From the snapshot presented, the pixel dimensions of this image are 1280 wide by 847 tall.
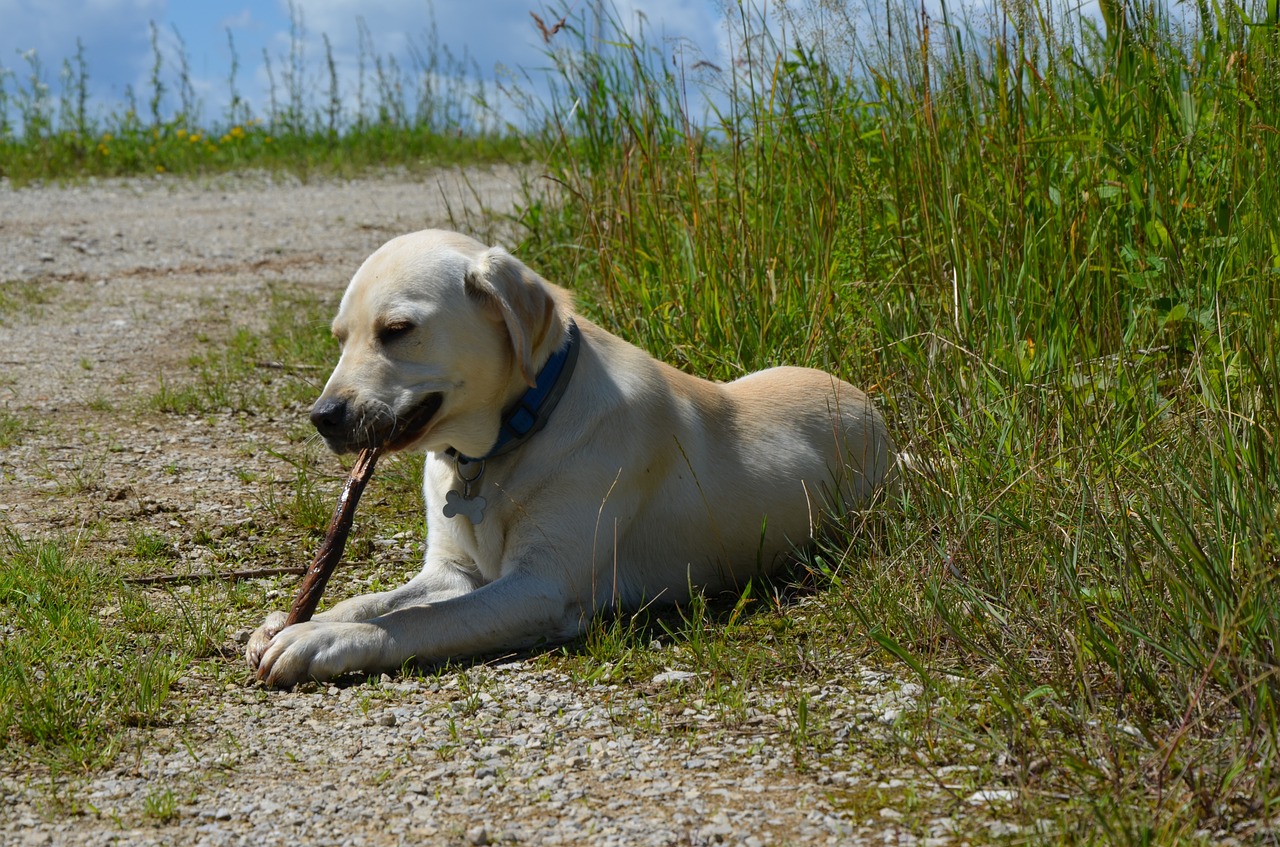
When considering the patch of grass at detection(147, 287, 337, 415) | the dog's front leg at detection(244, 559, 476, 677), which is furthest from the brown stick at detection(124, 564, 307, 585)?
Result: the patch of grass at detection(147, 287, 337, 415)

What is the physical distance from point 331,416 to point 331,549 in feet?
1.43

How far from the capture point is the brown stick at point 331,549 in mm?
3402

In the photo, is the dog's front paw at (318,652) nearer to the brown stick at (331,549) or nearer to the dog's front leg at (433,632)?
the dog's front leg at (433,632)

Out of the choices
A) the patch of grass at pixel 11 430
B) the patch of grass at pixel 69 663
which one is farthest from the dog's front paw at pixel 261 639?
the patch of grass at pixel 11 430

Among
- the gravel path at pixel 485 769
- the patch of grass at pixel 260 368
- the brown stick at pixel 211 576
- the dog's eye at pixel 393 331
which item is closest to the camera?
the gravel path at pixel 485 769

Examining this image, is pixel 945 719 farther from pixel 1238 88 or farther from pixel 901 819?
pixel 1238 88

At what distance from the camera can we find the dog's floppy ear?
3467mm

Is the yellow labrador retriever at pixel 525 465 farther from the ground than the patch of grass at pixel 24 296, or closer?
closer

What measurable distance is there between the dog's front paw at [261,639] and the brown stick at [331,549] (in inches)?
1.0

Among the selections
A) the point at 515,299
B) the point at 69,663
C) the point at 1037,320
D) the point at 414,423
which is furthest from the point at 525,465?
the point at 1037,320

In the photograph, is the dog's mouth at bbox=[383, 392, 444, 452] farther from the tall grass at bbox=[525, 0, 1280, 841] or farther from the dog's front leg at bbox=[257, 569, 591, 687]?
the tall grass at bbox=[525, 0, 1280, 841]

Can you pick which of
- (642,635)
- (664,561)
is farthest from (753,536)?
(642,635)

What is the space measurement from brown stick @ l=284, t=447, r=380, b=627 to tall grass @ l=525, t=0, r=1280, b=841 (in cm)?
143

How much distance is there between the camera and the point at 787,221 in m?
5.28
